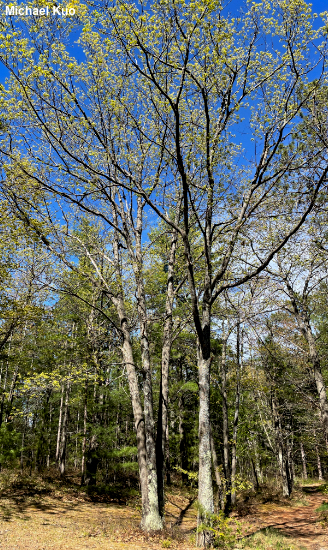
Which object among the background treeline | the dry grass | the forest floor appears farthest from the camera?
the background treeline

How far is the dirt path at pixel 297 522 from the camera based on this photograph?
8387 millimetres

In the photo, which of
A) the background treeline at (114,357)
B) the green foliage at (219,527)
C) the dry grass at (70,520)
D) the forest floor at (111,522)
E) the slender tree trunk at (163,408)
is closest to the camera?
the green foliage at (219,527)

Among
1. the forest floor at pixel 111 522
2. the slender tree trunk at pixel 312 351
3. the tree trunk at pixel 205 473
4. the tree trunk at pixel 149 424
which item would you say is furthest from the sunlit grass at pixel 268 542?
the slender tree trunk at pixel 312 351

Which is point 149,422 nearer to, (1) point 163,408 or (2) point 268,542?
(1) point 163,408

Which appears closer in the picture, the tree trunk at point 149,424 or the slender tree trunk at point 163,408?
the tree trunk at point 149,424

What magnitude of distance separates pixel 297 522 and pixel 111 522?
626cm

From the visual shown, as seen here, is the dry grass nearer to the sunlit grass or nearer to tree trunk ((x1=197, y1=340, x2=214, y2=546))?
tree trunk ((x1=197, y1=340, x2=214, y2=546))

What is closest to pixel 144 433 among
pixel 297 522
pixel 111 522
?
pixel 111 522

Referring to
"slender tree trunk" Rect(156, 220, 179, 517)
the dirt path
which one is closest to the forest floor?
the dirt path

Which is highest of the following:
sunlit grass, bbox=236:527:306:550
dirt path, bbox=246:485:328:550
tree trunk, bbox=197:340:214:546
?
tree trunk, bbox=197:340:214:546

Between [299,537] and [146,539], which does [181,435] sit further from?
[146,539]

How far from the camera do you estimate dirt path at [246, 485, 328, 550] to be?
8.39 meters

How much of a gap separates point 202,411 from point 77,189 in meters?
5.84

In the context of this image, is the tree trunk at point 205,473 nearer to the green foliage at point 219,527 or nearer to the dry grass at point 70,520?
the green foliage at point 219,527
